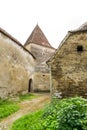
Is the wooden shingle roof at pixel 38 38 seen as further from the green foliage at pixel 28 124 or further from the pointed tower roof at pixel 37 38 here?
the green foliage at pixel 28 124

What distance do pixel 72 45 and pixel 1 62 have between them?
633 cm

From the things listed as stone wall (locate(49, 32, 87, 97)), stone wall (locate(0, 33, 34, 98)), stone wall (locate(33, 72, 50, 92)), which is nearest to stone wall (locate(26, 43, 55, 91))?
stone wall (locate(33, 72, 50, 92))

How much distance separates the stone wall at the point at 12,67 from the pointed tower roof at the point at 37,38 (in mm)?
5141

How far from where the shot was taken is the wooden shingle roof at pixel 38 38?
27.8m

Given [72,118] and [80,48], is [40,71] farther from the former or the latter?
[72,118]

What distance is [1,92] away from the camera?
1697 cm

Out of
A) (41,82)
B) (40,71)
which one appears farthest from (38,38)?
(41,82)

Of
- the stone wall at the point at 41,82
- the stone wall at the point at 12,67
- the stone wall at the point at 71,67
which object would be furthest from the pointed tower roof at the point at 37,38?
the stone wall at the point at 71,67

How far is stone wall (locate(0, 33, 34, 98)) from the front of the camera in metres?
17.6

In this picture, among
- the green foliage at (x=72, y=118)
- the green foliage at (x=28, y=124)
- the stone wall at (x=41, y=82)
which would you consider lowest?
the green foliage at (x=28, y=124)

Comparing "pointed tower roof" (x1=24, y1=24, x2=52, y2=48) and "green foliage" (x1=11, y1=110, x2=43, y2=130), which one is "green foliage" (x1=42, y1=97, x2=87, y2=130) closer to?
"green foliage" (x1=11, y1=110, x2=43, y2=130)

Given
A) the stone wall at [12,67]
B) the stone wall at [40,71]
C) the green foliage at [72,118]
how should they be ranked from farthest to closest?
the stone wall at [40,71]
the stone wall at [12,67]
the green foliage at [72,118]

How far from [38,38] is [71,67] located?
51.8 ft

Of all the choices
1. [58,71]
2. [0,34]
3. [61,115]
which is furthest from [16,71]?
[61,115]
